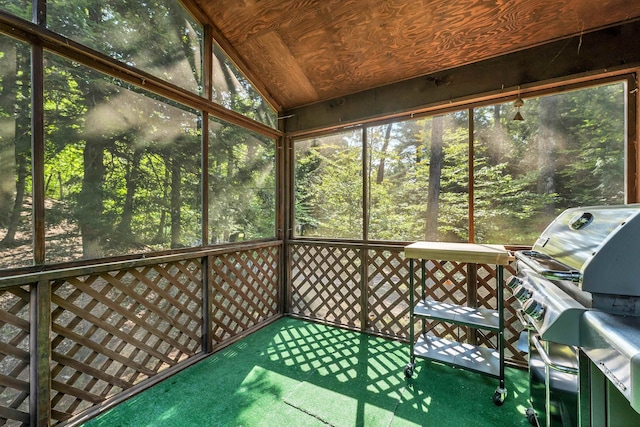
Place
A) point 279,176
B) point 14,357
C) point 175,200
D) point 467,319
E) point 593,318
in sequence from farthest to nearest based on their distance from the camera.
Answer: point 279,176 < point 175,200 < point 467,319 < point 14,357 < point 593,318

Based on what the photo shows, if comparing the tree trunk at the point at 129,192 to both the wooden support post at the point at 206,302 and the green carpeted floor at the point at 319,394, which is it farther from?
the green carpeted floor at the point at 319,394

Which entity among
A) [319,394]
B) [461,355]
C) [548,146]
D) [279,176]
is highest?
[548,146]

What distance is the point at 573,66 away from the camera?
80.9 inches

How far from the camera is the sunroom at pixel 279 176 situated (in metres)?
A: 1.61

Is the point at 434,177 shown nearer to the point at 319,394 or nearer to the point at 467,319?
the point at 467,319

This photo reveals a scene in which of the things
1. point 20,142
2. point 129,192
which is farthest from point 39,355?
point 20,142

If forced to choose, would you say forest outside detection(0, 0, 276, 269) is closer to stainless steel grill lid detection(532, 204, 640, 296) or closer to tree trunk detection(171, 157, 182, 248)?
tree trunk detection(171, 157, 182, 248)

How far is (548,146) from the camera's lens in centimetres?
234

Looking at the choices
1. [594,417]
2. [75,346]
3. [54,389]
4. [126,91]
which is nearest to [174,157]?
[126,91]

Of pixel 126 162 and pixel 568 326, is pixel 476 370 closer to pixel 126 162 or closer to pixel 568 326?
pixel 568 326

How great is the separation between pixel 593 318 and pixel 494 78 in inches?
90.2

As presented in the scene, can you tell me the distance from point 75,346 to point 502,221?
3568mm

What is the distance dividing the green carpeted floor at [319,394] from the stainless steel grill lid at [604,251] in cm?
130

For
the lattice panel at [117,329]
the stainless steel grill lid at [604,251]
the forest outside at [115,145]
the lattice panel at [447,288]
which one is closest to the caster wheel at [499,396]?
the lattice panel at [447,288]
